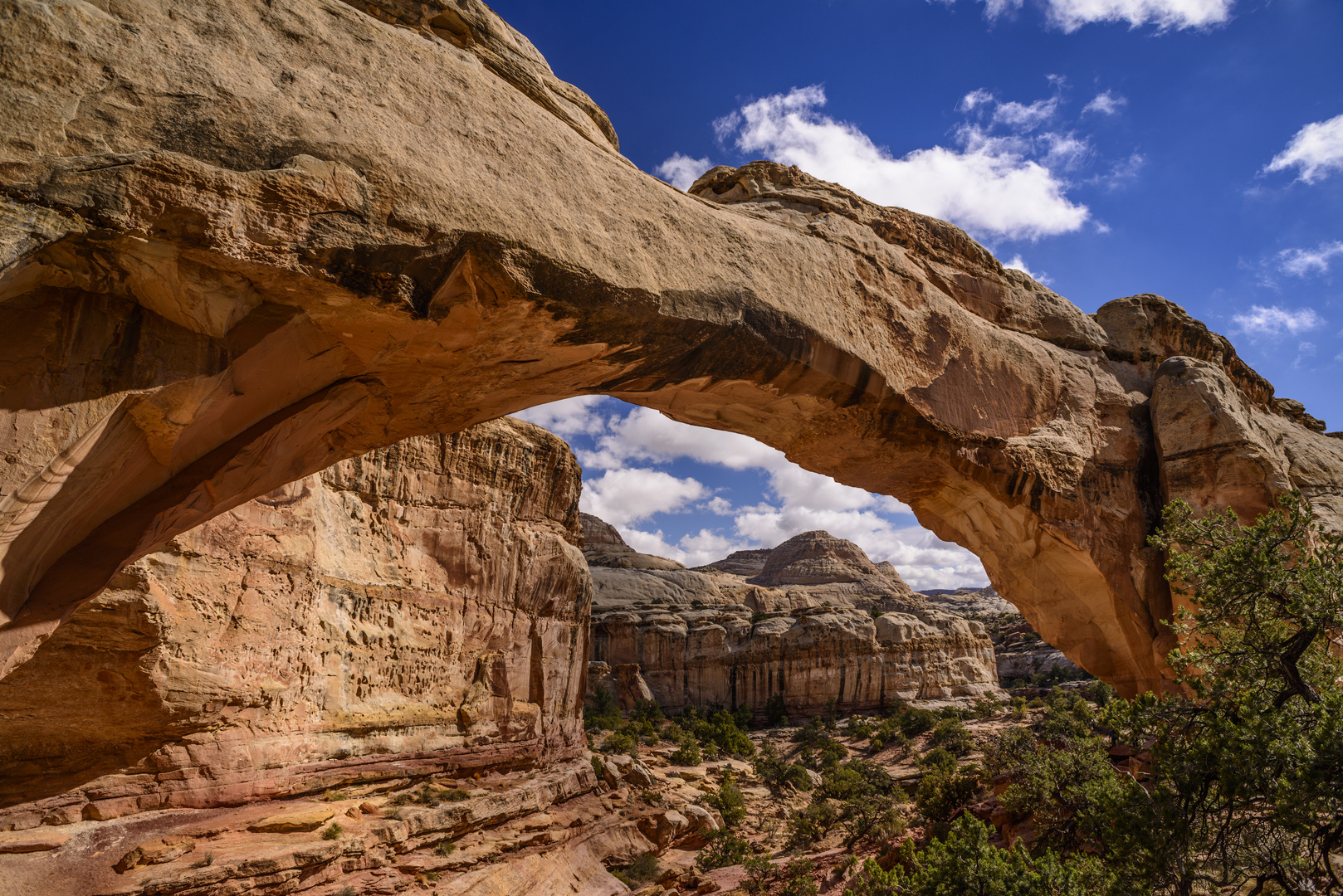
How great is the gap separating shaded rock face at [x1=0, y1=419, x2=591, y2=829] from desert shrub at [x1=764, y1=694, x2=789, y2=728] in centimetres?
2709

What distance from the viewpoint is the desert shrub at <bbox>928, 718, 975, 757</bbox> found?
3152cm

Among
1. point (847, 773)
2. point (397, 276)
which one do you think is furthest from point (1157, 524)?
point (847, 773)

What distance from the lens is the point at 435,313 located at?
5.55 metres

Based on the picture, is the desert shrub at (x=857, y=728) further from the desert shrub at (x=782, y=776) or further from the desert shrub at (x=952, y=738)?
the desert shrub at (x=782, y=776)

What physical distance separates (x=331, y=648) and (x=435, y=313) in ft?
41.4

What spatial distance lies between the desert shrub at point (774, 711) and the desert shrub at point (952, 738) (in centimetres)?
1245

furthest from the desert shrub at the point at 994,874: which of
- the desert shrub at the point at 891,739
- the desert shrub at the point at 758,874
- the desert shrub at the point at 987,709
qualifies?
the desert shrub at the point at 987,709

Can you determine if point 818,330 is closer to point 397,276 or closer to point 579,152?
point 579,152

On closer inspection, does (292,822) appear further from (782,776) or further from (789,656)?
(789,656)

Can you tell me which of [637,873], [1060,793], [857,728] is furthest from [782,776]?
[1060,793]

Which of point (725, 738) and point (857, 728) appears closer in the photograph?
point (725, 738)

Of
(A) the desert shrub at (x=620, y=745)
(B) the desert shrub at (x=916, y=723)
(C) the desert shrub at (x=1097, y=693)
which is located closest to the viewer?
(A) the desert shrub at (x=620, y=745)

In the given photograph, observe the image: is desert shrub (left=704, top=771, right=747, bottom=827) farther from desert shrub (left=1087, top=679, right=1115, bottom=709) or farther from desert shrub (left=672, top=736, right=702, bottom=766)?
desert shrub (left=1087, top=679, right=1115, bottom=709)

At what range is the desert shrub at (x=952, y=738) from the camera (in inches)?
1241
